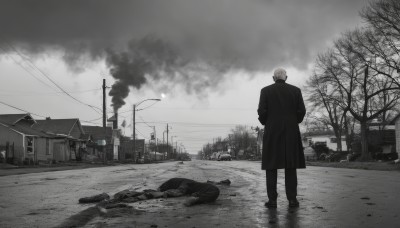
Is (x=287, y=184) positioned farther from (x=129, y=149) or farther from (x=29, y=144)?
(x=129, y=149)

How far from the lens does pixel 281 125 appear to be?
19.3 feet

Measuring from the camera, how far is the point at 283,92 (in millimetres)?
6012

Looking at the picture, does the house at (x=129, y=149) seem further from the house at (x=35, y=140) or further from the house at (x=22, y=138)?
the house at (x=22, y=138)

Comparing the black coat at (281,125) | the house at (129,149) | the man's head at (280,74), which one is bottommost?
the house at (129,149)

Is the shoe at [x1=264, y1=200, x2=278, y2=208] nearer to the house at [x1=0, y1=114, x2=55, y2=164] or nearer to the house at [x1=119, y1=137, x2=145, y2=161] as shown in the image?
the house at [x1=0, y1=114, x2=55, y2=164]

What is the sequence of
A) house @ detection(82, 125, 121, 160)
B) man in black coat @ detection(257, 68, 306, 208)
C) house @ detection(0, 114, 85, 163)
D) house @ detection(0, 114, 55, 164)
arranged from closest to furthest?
1. man in black coat @ detection(257, 68, 306, 208)
2. house @ detection(0, 114, 85, 163)
3. house @ detection(0, 114, 55, 164)
4. house @ detection(82, 125, 121, 160)

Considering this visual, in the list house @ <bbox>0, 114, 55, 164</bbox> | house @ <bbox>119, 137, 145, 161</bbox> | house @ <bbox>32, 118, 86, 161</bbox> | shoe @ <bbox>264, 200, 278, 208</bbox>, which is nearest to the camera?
shoe @ <bbox>264, 200, 278, 208</bbox>

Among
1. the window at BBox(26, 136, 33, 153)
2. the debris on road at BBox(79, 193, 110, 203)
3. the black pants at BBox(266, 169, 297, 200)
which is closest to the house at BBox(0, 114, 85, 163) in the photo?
the window at BBox(26, 136, 33, 153)

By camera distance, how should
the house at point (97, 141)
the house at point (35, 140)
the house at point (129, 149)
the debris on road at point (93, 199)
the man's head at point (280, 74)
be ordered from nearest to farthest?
the man's head at point (280, 74)
the debris on road at point (93, 199)
the house at point (35, 140)
the house at point (97, 141)
the house at point (129, 149)

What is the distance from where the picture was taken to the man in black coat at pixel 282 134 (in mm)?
5777

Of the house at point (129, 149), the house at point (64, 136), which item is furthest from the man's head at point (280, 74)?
the house at point (129, 149)

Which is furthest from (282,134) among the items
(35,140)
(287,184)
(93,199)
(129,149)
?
(129,149)

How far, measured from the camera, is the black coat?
5809 millimetres

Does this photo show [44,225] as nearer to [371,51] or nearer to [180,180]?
[180,180]
